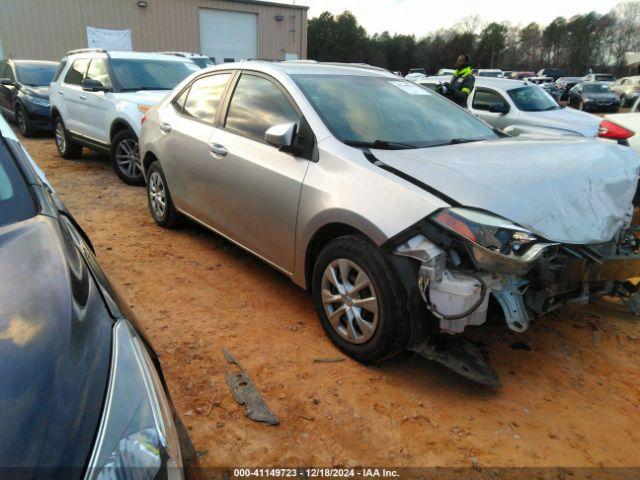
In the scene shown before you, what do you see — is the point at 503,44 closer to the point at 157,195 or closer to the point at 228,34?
the point at 228,34

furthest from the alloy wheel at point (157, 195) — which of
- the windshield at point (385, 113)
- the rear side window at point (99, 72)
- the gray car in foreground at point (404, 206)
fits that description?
the rear side window at point (99, 72)

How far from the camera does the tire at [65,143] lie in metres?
8.32

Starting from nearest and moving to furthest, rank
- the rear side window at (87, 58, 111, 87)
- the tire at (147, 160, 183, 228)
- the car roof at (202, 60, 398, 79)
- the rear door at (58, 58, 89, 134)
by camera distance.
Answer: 1. the car roof at (202, 60, 398, 79)
2. the tire at (147, 160, 183, 228)
3. the rear side window at (87, 58, 111, 87)
4. the rear door at (58, 58, 89, 134)

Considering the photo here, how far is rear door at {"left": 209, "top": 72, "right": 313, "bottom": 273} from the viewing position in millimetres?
3195

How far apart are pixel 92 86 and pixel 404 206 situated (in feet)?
19.7

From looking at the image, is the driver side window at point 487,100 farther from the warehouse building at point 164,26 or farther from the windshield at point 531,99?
the warehouse building at point 164,26

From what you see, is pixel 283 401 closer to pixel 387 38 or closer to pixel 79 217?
pixel 79 217

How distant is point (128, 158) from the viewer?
22.1ft

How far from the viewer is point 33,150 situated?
31.4ft

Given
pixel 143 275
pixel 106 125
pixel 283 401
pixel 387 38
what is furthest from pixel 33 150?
pixel 387 38

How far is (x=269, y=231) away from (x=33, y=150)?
27.5ft

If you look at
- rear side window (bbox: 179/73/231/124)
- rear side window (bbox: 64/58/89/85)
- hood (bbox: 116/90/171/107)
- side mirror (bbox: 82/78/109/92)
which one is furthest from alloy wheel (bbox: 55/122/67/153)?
rear side window (bbox: 179/73/231/124)

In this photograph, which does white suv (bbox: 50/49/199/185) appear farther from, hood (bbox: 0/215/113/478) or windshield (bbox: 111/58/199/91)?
hood (bbox: 0/215/113/478)

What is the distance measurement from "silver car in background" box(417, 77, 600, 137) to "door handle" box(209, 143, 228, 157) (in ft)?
18.1
